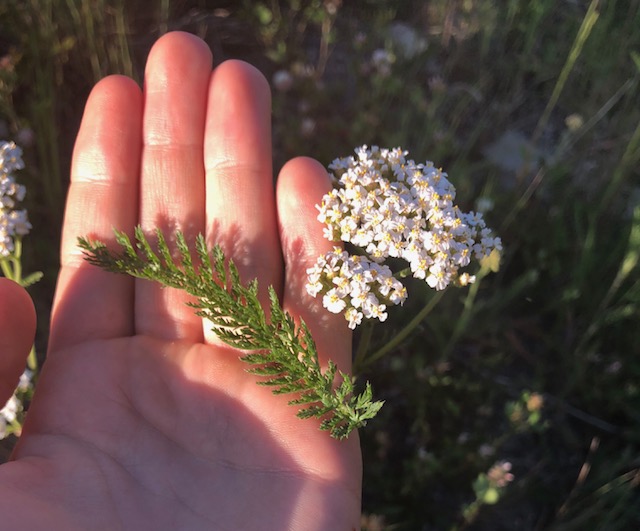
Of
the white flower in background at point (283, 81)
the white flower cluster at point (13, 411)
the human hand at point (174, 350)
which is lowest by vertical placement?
the white flower cluster at point (13, 411)

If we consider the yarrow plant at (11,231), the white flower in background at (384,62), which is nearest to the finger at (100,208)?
the yarrow plant at (11,231)

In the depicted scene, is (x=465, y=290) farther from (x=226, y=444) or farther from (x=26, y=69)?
(x=26, y=69)

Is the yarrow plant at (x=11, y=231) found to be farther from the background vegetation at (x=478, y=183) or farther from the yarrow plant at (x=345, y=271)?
the background vegetation at (x=478, y=183)

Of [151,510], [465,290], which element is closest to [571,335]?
[465,290]

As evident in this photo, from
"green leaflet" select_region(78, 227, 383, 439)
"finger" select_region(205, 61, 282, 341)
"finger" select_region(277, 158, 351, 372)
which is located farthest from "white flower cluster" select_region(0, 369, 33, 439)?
"finger" select_region(277, 158, 351, 372)

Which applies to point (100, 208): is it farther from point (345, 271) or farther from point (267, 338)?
point (345, 271)

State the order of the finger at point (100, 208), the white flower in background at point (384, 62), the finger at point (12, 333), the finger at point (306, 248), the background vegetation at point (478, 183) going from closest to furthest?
1. the finger at point (12, 333)
2. the finger at point (306, 248)
3. the finger at point (100, 208)
4. the background vegetation at point (478, 183)
5. the white flower in background at point (384, 62)
